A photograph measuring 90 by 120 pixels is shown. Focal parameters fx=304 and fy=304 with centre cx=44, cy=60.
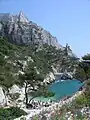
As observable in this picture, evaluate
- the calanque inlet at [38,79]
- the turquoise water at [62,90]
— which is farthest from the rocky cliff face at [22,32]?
the turquoise water at [62,90]

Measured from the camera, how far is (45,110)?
1441 cm

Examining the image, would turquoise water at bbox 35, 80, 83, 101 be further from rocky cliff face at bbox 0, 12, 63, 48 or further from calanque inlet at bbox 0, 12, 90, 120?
rocky cliff face at bbox 0, 12, 63, 48

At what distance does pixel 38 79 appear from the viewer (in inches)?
1655

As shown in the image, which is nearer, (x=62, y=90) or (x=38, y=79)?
(x=38, y=79)

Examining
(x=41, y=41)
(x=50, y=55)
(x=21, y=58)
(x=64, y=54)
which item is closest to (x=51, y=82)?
(x=21, y=58)

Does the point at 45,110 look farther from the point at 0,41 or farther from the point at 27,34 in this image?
the point at 27,34

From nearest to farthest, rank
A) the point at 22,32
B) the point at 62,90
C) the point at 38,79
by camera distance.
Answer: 1. the point at 38,79
2. the point at 62,90
3. the point at 22,32

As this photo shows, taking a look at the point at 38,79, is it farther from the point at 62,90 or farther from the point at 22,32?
A: the point at 22,32

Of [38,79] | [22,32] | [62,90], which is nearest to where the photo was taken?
[38,79]

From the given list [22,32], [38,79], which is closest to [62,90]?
[38,79]

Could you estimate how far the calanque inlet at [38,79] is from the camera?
1424 centimetres

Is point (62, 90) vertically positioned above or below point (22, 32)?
below

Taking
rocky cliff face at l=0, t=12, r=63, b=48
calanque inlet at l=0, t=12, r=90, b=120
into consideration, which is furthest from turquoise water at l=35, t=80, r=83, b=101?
rocky cliff face at l=0, t=12, r=63, b=48

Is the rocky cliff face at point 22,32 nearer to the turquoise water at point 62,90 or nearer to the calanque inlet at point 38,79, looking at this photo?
the calanque inlet at point 38,79
